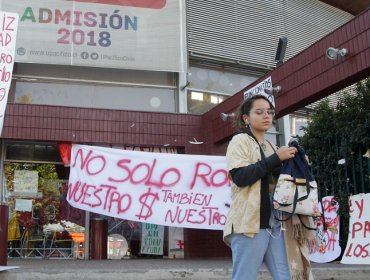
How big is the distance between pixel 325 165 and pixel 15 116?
6.31 meters

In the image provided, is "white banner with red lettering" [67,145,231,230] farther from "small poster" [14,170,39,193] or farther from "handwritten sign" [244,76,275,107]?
"handwritten sign" [244,76,275,107]

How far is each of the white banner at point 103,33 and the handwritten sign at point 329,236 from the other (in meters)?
4.66

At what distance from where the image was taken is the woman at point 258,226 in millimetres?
2879

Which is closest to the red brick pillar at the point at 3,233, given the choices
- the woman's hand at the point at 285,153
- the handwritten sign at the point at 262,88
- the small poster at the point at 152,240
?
the woman's hand at the point at 285,153


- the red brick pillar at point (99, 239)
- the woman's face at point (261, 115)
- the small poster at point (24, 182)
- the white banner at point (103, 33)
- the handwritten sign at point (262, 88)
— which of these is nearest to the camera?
the woman's face at point (261, 115)

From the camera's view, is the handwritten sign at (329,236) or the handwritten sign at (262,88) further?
the handwritten sign at (262,88)

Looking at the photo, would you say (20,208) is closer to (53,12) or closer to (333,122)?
(53,12)

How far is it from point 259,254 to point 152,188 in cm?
686

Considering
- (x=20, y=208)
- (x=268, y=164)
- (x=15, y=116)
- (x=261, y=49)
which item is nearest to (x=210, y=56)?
(x=261, y=49)

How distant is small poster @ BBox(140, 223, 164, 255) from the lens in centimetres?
1096

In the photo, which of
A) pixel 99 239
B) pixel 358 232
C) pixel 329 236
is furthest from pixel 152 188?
pixel 358 232

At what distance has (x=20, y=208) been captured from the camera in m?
10.5

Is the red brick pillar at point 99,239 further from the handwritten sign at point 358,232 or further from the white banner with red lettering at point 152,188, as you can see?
the handwritten sign at point 358,232

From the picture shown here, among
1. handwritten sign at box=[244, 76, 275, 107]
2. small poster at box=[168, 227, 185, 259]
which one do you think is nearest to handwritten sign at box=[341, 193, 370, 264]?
handwritten sign at box=[244, 76, 275, 107]
